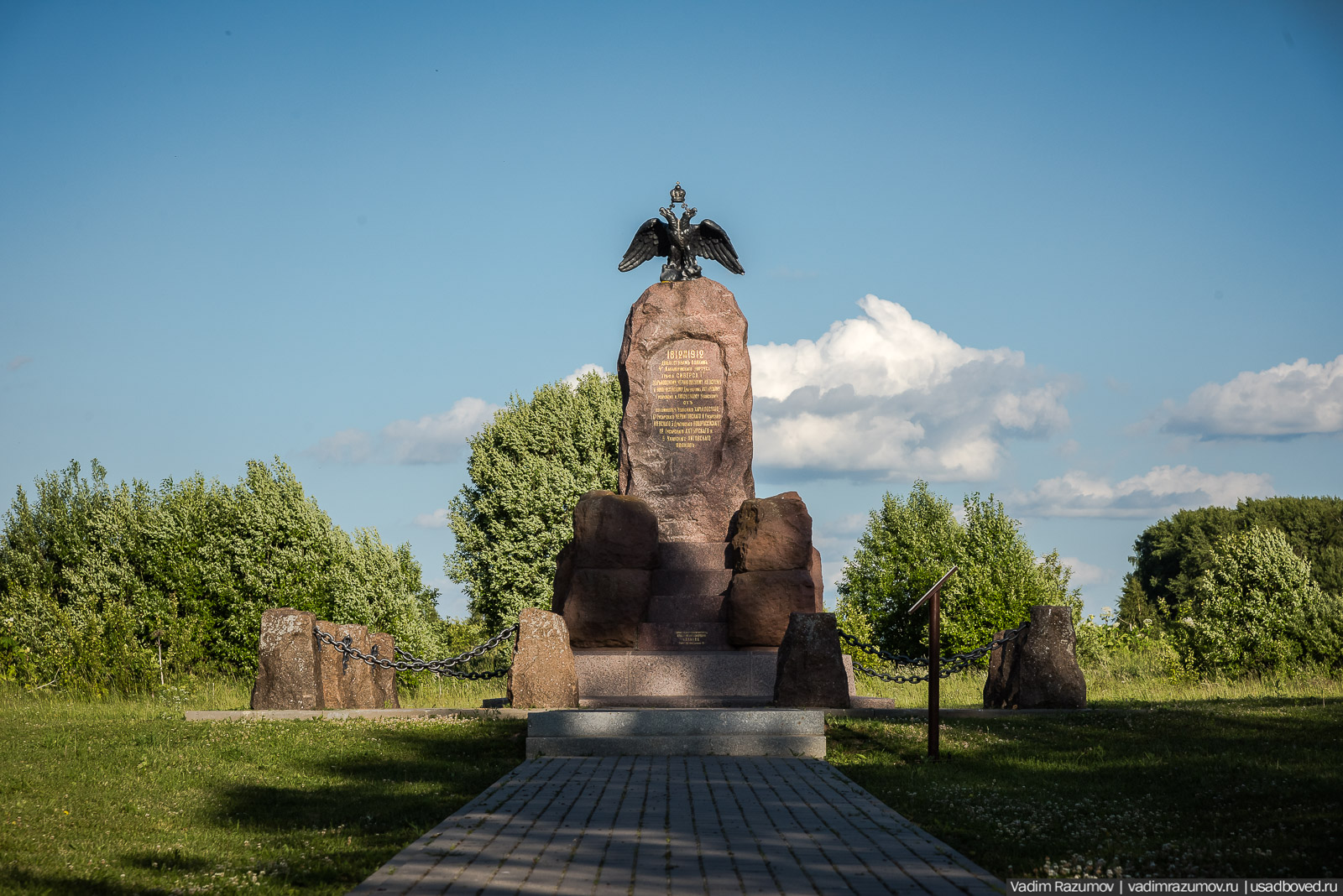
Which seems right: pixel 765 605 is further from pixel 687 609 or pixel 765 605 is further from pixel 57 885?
pixel 57 885

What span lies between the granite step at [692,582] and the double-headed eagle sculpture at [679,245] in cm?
420

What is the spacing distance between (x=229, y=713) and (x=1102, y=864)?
29.6 ft

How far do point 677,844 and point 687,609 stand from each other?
7.88 m

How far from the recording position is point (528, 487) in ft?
107

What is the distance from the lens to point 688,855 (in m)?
5.14

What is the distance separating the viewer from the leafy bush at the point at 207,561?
95.0 feet

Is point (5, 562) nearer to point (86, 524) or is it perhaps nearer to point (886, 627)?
point (86, 524)

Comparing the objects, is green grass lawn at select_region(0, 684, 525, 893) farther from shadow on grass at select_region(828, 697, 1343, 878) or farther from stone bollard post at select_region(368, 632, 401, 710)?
shadow on grass at select_region(828, 697, 1343, 878)

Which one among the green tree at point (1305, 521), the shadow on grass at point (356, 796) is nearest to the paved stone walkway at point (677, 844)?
the shadow on grass at point (356, 796)

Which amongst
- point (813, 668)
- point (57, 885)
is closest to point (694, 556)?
point (813, 668)

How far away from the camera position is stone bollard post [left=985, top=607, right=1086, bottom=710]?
12.0 m

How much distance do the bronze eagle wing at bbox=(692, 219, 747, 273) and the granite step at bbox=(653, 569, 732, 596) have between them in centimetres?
480

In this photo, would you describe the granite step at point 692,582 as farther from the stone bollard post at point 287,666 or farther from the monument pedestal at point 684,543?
the stone bollard post at point 287,666

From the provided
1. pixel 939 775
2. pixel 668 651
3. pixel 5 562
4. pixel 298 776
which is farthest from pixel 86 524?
pixel 939 775
